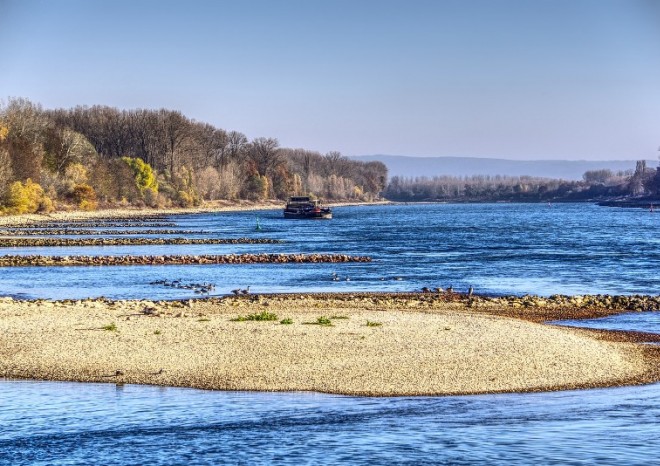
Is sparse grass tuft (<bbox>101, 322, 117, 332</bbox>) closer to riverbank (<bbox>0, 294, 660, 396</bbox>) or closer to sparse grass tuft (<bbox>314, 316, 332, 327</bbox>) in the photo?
riverbank (<bbox>0, 294, 660, 396</bbox>)

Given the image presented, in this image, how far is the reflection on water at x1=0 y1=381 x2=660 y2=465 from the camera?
1753cm

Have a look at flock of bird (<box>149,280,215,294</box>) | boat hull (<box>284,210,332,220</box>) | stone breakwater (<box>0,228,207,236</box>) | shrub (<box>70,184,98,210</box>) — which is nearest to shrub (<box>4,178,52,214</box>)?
shrub (<box>70,184,98,210</box>)

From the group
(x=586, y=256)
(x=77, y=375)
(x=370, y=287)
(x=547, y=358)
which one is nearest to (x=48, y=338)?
(x=77, y=375)

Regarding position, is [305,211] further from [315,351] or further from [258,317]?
[315,351]

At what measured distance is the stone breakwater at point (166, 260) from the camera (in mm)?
63969

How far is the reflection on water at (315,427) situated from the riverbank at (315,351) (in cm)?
106

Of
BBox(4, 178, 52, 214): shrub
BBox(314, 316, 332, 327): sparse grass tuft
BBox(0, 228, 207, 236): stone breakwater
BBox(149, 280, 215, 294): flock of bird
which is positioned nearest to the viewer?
BBox(314, 316, 332, 327): sparse grass tuft

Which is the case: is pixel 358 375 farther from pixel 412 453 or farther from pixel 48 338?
pixel 48 338

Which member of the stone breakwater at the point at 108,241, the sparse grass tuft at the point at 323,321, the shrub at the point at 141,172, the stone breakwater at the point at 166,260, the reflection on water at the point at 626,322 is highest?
the shrub at the point at 141,172

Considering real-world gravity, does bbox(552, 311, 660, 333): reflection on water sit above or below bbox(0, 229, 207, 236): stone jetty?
above

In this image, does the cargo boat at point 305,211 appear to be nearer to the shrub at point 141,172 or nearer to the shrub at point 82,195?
the shrub at point 141,172

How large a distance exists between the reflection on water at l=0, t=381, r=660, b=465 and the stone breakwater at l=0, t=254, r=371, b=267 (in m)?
42.0

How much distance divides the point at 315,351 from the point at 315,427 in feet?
23.9

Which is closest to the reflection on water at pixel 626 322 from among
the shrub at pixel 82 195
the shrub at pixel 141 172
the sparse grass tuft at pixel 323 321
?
the sparse grass tuft at pixel 323 321
